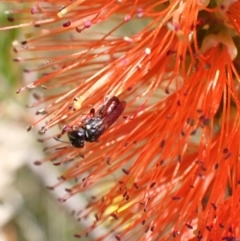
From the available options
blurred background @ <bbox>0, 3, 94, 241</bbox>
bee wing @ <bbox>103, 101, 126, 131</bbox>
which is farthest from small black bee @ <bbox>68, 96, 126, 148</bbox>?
blurred background @ <bbox>0, 3, 94, 241</bbox>

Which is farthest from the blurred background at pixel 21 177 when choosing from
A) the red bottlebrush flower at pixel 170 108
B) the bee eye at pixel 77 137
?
the bee eye at pixel 77 137

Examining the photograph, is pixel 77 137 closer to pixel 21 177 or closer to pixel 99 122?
pixel 99 122

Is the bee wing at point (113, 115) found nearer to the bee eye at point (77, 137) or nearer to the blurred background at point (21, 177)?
the bee eye at point (77, 137)

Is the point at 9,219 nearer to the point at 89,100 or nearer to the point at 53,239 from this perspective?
the point at 53,239

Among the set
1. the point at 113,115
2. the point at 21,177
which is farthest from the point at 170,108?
the point at 21,177

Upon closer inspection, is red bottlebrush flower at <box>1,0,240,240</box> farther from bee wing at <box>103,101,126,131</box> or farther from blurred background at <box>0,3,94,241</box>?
blurred background at <box>0,3,94,241</box>
